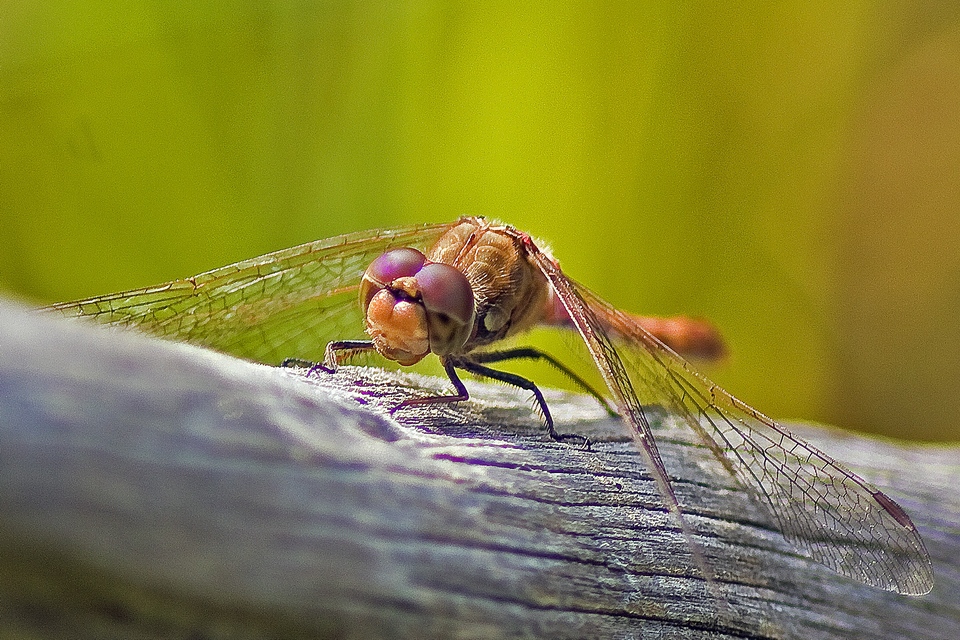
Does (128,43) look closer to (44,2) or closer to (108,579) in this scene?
(44,2)

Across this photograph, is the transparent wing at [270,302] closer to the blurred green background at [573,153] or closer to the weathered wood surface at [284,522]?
the blurred green background at [573,153]

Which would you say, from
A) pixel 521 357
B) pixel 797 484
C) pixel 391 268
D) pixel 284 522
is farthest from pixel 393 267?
pixel 284 522

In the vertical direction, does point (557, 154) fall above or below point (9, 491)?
above

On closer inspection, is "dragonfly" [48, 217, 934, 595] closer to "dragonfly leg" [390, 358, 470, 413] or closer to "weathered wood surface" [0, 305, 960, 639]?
"dragonfly leg" [390, 358, 470, 413]

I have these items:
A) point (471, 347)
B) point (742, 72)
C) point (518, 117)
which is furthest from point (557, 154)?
point (471, 347)

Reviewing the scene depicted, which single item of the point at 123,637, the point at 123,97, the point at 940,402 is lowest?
the point at 123,637

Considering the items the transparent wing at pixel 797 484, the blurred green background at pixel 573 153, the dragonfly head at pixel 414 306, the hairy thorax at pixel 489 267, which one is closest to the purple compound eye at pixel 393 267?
the dragonfly head at pixel 414 306
